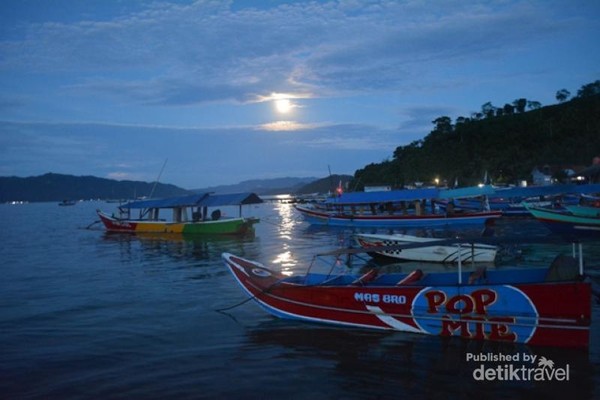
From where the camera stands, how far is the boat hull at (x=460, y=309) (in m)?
8.88

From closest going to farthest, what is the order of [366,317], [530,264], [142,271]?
[366,317], [530,264], [142,271]

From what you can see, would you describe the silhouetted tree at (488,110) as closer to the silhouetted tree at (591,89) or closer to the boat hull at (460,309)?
the silhouetted tree at (591,89)

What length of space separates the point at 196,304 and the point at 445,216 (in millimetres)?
27646

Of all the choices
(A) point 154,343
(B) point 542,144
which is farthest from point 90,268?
(B) point 542,144

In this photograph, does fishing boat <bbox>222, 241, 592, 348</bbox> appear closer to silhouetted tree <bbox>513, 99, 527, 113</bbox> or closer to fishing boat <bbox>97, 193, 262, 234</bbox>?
fishing boat <bbox>97, 193, 262, 234</bbox>

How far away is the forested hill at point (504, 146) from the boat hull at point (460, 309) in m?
80.5

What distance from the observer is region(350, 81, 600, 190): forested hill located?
88.5m

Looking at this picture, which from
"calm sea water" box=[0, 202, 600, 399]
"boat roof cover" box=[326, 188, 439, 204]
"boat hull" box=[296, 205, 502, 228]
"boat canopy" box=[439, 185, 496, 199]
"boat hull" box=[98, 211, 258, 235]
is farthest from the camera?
"boat roof cover" box=[326, 188, 439, 204]

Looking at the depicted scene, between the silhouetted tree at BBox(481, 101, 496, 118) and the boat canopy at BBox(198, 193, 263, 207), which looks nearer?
the boat canopy at BBox(198, 193, 263, 207)

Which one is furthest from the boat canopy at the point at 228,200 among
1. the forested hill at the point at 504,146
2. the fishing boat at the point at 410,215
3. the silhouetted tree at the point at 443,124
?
the silhouetted tree at the point at 443,124

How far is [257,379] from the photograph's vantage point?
28.6 ft

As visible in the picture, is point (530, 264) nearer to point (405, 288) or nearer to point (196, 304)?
point (405, 288)

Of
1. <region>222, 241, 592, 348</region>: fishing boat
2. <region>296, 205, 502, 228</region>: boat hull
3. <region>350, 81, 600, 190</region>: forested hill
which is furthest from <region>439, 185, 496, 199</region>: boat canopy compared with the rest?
<region>350, 81, 600, 190</region>: forested hill

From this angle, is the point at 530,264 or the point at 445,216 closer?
the point at 530,264
